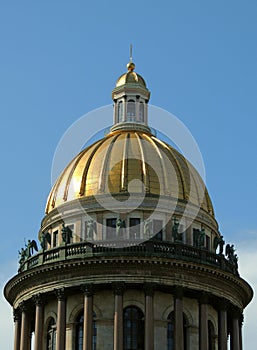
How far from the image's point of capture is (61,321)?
74.1 metres

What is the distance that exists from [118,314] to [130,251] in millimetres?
4206

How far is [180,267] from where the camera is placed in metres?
74.4

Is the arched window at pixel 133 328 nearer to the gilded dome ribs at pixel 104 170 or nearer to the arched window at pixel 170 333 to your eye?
the arched window at pixel 170 333

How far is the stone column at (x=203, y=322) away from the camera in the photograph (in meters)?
74.0

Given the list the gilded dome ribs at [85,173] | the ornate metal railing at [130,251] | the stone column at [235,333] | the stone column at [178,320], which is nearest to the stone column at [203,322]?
the stone column at [178,320]

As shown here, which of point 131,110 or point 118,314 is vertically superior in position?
point 131,110

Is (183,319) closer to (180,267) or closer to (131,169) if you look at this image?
(180,267)

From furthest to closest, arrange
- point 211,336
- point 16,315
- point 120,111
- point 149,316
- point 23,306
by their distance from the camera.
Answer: point 120,111, point 16,315, point 23,306, point 211,336, point 149,316

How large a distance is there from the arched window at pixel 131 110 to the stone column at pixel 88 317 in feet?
55.3

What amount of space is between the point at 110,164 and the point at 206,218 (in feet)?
25.7

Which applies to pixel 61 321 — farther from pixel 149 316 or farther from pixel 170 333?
pixel 170 333

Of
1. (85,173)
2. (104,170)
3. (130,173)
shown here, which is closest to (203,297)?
(130,173)

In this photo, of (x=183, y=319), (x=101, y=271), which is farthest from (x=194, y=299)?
(x=101, y=271)

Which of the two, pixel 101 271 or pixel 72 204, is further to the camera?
pixel 72 204
